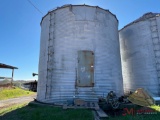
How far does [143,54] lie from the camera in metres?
14.6

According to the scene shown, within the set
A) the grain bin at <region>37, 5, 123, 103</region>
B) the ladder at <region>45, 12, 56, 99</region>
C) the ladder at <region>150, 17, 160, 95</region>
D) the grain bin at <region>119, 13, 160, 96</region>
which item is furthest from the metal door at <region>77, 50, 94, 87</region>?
the ladder at <region>150, 17, 160, 95</region>

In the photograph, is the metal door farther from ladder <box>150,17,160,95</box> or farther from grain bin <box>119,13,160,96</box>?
ladder <box>150,17,160,95</box>

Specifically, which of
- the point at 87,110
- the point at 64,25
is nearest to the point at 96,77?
the point at 87,110

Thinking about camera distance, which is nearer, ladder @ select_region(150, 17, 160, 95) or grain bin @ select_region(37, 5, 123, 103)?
grain bin @ select_region(37, 5, 123, 103)

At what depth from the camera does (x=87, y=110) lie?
8.37 metres

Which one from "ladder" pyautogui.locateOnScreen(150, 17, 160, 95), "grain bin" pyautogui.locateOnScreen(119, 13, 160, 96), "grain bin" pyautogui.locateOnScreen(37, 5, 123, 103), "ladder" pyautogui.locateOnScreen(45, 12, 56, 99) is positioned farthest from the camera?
"grain bin" pyautogui.locateOnScreen(119, 13, 160, 96)

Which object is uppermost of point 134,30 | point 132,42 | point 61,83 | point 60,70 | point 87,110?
point 134,30

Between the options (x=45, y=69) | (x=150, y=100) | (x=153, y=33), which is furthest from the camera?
(x=153, y=33)

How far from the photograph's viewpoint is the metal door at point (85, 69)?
11.1 m

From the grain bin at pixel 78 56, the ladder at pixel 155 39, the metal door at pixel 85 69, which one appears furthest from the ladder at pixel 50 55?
the ladder at pixel 155 39

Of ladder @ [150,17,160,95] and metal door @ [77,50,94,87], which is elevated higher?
ladder @ [150,17,160,95]

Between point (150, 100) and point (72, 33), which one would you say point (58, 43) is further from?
point (150, 100)

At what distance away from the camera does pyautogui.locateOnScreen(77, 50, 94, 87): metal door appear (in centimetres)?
1106

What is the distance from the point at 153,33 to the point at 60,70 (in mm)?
8874
